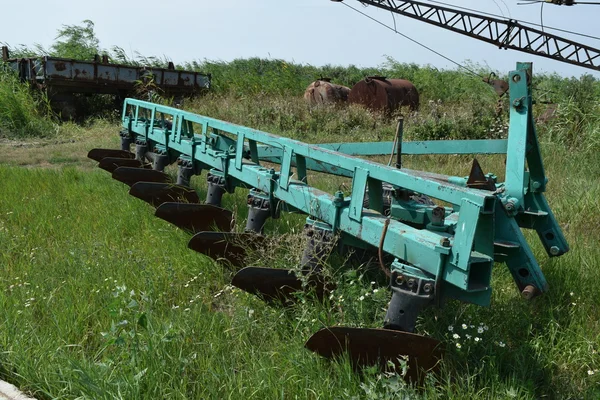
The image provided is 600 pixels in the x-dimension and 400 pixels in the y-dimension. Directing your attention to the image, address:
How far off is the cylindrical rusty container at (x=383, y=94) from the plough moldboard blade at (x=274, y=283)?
11603mm

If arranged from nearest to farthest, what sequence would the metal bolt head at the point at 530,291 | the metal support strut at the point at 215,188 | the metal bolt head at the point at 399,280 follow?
the metal bolt head at the point at 399,280
the metal bolt head at the point at 530,291
the metal support strut at the point at 215,188

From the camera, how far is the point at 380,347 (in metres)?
2.74

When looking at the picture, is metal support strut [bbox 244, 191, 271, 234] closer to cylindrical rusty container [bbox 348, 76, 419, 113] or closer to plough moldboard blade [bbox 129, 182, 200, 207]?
plough moldboard blade [bbox 129, 182, 200, 207]

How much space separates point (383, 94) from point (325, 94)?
5.75 feet

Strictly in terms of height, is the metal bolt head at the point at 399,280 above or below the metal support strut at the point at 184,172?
above

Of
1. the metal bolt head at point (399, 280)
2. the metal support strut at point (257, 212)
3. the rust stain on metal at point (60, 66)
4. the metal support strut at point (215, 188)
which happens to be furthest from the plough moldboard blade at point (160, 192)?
the rust stain on metal at point (60, 66)

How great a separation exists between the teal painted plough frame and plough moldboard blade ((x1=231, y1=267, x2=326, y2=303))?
0.34 meters

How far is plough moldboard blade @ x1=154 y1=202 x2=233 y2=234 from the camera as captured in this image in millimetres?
4461

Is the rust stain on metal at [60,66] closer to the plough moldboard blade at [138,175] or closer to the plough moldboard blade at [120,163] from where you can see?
the plough moldboard blade at [120,163]

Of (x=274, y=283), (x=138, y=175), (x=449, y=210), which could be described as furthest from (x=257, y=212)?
(x=138, y=175)

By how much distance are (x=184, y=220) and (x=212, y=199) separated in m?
0.49

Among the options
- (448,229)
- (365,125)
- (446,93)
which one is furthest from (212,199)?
(446,93)

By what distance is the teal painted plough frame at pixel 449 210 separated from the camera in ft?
8.82

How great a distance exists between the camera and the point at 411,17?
50.9 feet
